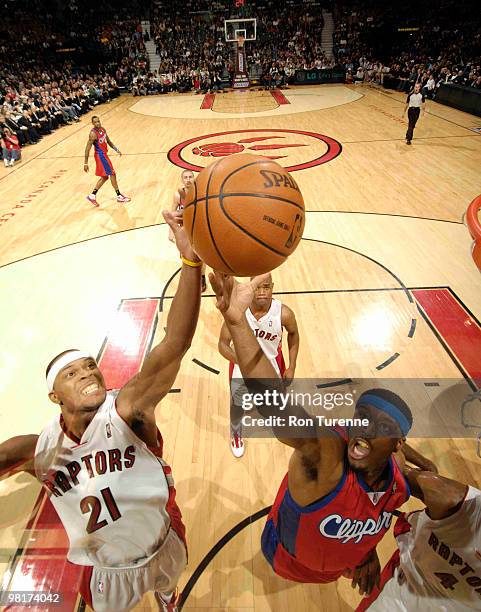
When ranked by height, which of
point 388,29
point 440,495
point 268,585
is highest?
point 388,29

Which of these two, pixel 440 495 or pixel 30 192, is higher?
pixel 440 495

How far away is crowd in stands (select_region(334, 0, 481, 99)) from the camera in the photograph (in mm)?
18328

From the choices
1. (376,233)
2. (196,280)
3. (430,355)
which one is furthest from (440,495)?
(376,233)

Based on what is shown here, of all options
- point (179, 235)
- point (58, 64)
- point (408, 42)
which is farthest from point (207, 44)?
point (179, 235)

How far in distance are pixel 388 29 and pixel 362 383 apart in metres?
28.2

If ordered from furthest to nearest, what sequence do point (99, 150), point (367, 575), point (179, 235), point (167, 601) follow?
point (99, 150), point (167, 601), point (367, 575), point (179, 235)

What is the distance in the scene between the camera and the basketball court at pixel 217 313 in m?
2.86

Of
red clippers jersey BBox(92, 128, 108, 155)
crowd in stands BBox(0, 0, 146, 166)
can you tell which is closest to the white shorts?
red clippers jersey BBox(92, 128, 108, 155)

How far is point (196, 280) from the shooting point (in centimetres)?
176

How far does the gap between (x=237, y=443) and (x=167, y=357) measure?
6.42 ft

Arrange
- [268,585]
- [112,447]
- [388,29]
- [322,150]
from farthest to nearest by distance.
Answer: [388,29] → [322,150] → [268,585] → [112,447]

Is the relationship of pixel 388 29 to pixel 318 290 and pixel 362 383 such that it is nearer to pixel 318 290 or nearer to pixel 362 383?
pixel 318 290

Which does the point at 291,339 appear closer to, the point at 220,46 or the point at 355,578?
the point at 355,578

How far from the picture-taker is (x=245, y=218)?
205 cm
